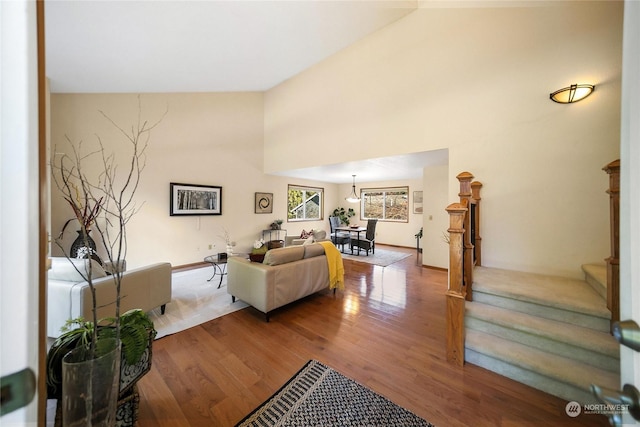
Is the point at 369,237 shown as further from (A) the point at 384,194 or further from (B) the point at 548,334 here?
(B) the point at 548,334

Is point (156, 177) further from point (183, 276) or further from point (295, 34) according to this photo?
point (295, 34)

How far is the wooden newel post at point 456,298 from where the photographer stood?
6.36 feet

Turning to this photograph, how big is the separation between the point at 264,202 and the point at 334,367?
16.3 ft

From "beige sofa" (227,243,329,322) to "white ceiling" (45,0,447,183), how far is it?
7.50ft

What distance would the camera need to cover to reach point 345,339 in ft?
7.49

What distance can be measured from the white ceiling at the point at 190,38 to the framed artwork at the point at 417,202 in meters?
2.85

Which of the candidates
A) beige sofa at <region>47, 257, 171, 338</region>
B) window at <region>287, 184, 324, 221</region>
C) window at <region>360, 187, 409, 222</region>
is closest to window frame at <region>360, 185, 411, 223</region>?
window at <region>360, 187, 409, 222</region>

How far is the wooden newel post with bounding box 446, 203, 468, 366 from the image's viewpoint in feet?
6.36

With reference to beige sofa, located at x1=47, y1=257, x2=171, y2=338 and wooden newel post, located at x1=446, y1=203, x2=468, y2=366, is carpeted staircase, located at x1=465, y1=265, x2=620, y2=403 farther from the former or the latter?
beige sofa, located at x1=47, y1=257, x2=171, y2=338

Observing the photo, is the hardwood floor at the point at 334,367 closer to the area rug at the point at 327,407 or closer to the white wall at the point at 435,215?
the area rug at the point at 327,407

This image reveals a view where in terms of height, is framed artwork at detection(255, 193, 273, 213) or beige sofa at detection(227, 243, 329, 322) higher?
framed artwork at detection(255, 193, 273, 213)

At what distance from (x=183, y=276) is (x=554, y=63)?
617cm

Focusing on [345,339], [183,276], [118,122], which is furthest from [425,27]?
[183,276]

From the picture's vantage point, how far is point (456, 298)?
6.45ft
